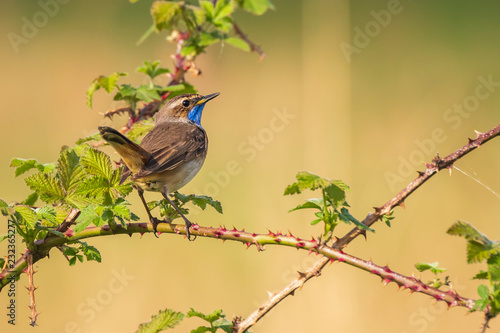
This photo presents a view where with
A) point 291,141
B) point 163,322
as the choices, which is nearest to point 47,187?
point 163,322

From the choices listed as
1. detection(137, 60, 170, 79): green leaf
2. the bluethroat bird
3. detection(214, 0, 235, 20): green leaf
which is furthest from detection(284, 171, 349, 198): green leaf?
detection(137, 60, 170, 79): green leaf

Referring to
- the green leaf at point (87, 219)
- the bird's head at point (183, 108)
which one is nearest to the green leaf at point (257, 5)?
the green leaf at point (87, 219)

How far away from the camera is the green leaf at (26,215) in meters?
1.55

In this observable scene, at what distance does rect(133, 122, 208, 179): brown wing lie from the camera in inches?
116

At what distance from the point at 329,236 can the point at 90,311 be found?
348 cm

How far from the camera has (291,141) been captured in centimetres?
643

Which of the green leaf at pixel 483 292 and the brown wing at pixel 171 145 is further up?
the brown wing at pixel 171 145

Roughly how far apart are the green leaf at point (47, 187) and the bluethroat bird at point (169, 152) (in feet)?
1.73

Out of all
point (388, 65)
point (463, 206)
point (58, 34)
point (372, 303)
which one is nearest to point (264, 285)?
point (372, 303)

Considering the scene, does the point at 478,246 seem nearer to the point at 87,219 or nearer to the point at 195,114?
the point at 87,219

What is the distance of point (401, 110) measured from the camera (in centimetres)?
661

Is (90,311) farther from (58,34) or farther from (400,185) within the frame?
(58,34)

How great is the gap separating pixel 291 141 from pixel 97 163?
4793mm

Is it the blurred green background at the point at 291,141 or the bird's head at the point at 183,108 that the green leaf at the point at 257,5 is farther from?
the blurred green background at the point at 291,141
